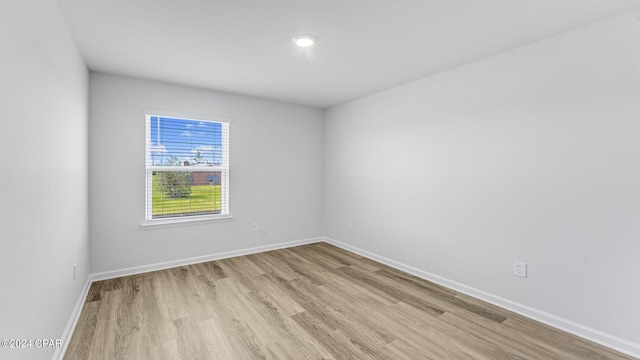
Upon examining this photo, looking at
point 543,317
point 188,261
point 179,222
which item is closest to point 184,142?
point 179,222

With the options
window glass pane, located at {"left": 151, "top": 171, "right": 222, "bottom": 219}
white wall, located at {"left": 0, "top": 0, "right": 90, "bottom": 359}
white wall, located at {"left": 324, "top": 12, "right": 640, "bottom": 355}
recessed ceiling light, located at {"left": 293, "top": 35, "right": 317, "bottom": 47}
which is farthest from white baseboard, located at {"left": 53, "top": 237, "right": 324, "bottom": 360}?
recessed ceiling light, located at {"left": 293, "top": 35, "right": 317, "bottom": 47}

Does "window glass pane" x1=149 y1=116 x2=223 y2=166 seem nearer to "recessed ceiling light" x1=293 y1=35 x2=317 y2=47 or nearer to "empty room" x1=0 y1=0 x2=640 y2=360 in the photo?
"empty room" x1=0 y1=0 x2=640 y2=360

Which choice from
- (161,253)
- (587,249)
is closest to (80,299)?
(161,253)

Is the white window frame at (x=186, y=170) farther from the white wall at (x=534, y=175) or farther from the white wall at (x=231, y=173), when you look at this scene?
the white wall at (x=534, y=175)

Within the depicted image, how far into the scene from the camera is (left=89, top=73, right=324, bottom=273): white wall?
3.27 meters

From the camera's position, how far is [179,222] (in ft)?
12.3

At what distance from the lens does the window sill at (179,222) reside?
11.6ft

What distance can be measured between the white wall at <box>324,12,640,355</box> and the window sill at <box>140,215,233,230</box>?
2.36 meters

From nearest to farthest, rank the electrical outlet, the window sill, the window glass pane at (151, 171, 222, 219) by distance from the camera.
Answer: the electrical outlet, the window sill, the window glass pane at (151, 171, 222, 219)

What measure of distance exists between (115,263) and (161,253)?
478 millimetres

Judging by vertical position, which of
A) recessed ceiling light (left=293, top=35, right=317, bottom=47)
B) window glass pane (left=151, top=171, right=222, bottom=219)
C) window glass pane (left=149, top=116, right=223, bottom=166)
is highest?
recessed ceiling light (left=293, top=35, right=317, bottom=47)

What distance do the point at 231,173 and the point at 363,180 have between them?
194 cm

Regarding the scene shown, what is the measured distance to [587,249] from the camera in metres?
2.20

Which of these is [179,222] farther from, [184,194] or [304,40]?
[304,40]
